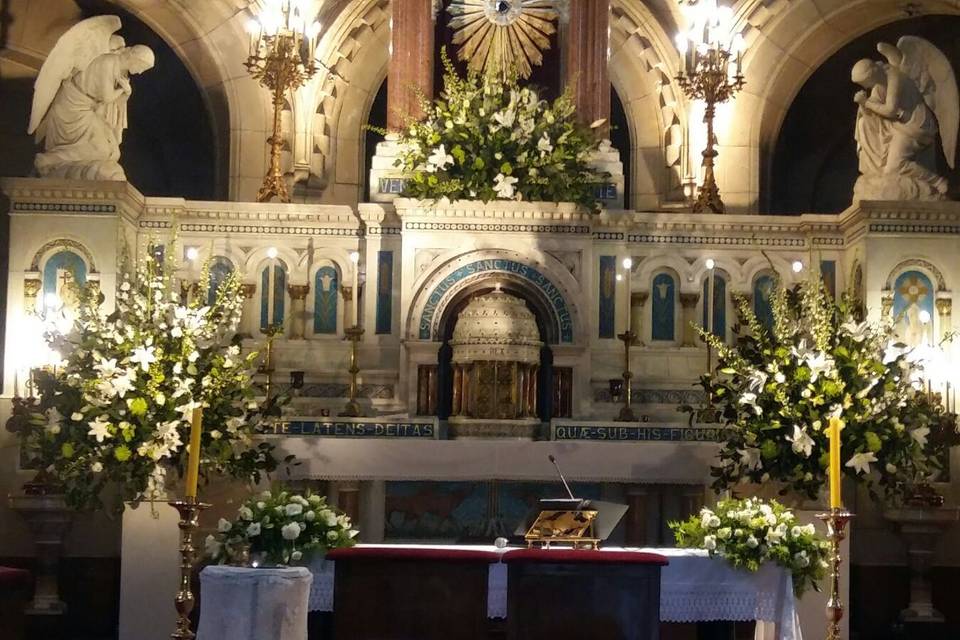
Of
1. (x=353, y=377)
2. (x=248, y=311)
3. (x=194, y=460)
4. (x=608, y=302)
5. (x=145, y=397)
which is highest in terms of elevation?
(x=608, y=302)

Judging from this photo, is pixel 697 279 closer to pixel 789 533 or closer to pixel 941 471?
pixel 941 471

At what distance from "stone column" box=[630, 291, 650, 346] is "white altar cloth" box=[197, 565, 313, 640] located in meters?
5.74

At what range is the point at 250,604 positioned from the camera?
333 inches

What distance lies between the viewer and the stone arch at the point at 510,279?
43.6ft

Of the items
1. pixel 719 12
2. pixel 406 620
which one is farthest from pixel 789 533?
pixel 719 12

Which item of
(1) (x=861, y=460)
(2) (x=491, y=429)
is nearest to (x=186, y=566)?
(1) (x=861, y=460)

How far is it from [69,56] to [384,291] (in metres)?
3.14

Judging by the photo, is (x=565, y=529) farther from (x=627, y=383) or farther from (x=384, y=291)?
(x=384, y=291)

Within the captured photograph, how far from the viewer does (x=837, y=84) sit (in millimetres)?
20391

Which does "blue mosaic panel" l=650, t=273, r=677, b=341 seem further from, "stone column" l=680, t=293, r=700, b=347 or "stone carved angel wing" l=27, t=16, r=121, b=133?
"stone carved angel wing" l=27, t=16, r=121, b=133

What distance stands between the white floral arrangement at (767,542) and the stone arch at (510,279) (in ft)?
13.6

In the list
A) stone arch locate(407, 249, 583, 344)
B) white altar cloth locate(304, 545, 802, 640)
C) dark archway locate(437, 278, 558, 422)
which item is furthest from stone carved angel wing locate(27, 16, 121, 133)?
white altar cloth locate(304, 545, 802, 640)

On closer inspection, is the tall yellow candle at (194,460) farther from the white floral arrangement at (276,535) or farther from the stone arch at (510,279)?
the stone arch at (510,279)

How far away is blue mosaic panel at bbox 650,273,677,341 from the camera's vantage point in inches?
544
